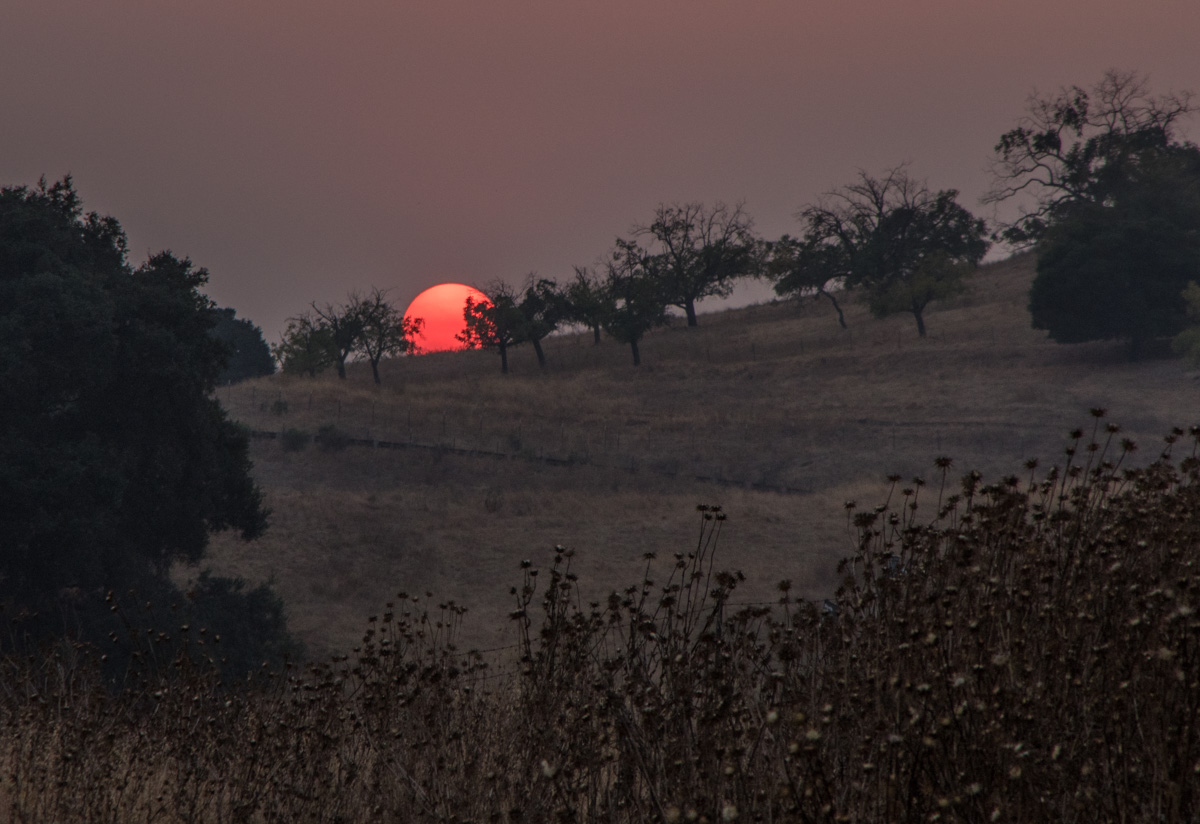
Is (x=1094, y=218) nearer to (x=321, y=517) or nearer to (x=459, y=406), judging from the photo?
(x=459, y=406)

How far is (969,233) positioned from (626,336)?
26076 mm

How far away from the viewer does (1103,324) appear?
50.4 m

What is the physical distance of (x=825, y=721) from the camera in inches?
104

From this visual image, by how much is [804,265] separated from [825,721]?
68396 millimetres

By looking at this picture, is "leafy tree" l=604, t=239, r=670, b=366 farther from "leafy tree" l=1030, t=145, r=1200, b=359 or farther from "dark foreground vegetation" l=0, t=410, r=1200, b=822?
"dark foreground vegetation" l=0, t=410, r=1200, b=822

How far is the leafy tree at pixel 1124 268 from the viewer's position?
1930 inches

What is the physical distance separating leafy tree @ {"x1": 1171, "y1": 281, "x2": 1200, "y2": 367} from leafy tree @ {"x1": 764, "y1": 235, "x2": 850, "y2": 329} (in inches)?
894

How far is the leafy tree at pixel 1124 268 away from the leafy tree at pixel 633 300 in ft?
80.1

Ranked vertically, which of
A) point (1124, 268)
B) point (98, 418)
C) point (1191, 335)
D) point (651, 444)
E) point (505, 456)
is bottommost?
point (651, 444)

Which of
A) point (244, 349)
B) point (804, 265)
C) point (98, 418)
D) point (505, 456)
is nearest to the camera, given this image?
point (98, 418)

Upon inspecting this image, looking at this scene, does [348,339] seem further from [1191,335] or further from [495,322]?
[1191,335]

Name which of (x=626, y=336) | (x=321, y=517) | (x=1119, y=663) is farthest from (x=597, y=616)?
(x=626, y=336)

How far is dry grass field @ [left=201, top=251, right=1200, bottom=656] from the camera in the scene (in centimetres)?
2838

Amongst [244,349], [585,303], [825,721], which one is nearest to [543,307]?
[585,303]
